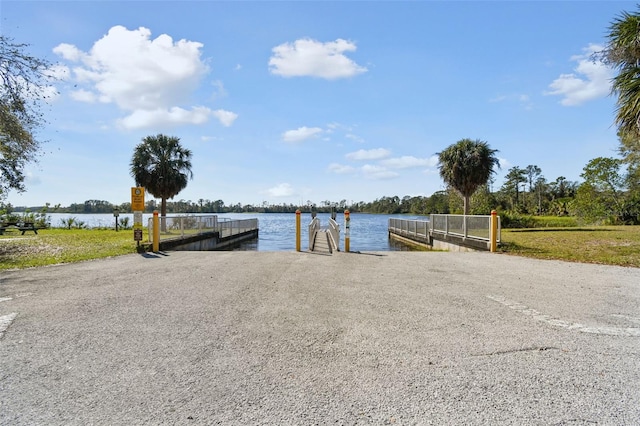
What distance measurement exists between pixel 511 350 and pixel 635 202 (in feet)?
115

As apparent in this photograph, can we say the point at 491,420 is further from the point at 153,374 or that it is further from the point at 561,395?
the point at 153,374

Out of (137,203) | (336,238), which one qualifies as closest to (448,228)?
(336,238)

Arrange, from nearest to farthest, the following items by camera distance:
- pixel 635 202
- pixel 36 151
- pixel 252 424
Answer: pixel 252 424
pixel 36 151
pixel 635 202

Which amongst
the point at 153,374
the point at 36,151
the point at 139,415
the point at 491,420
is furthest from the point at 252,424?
the point at 36,151

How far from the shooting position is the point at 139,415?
2486 millimetres

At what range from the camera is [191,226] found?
17.5 meters

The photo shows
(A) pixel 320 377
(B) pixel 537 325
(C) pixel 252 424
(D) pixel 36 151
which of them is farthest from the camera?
(D) pixel 36 151

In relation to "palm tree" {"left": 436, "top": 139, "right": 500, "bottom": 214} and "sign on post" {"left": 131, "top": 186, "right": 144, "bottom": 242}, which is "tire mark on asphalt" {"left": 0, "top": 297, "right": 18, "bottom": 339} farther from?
"palm tree" {"left": 436, "top": 139, "right": 500, "bottom": 214}

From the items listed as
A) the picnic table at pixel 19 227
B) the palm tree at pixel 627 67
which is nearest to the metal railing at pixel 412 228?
the palm tree at pixel 627 67

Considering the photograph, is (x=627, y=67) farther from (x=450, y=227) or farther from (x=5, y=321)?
(x=5, y=321)

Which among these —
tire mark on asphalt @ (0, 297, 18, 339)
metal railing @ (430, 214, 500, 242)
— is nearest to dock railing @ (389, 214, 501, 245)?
metal railing @ (430, 214, 500, 242)

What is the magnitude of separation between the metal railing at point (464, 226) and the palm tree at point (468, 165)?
10072 mm

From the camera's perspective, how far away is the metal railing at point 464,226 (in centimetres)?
1387

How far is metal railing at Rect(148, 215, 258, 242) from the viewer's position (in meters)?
14.4
